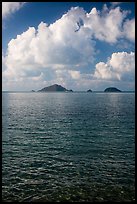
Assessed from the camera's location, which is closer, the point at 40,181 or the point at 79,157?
the point at 40,181

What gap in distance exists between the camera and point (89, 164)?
882 inches

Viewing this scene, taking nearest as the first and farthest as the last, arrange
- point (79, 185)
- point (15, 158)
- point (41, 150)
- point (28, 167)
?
point (79, 185), point (28, 167), point (15, 158), point (41, 150)

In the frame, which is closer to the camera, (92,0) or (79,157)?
(92,0)

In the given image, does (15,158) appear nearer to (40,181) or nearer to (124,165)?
(40,181)

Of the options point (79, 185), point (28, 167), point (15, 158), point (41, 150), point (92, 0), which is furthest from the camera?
point (41, 150)

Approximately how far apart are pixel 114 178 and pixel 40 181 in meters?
5.58

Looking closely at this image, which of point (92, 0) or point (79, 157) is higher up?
point (92, 0)

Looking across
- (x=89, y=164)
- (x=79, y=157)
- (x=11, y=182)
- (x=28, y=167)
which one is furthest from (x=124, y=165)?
(x=11, y=182)

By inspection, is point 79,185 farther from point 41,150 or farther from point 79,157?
point 41,150

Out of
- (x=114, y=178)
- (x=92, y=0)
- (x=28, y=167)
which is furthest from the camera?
(x=28, y=167)

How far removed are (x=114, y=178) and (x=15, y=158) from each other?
1007 centimetres

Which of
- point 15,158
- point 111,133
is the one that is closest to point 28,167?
point 15,158

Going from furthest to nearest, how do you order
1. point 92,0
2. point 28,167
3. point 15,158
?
point 15,158
point 28,167
point 92,0

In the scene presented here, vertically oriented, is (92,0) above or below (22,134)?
above
